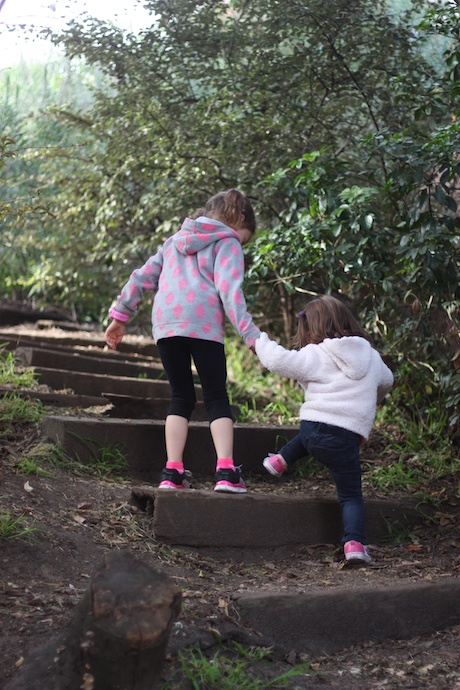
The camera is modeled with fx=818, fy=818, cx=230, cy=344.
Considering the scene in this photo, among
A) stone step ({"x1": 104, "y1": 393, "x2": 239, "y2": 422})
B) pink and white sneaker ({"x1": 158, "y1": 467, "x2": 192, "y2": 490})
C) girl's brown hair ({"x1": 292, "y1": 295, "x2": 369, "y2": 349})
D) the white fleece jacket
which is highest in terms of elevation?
girl's brown hair ({"x1": 292, "y1": 295, "x2": 369, "y2": 349})

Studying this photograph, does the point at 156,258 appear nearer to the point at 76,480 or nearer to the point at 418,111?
the point at 76,480

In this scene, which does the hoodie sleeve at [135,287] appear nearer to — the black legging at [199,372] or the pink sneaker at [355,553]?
the black legging at [199,372]

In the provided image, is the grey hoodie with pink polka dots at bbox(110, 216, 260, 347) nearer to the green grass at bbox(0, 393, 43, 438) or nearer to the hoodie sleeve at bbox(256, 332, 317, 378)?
the hoodie sleeve at bbox(256, 332, 317, 378)

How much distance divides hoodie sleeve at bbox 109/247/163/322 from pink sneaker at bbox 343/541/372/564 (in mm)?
1607

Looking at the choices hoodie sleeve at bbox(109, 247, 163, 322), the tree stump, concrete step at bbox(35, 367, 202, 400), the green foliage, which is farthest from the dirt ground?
the green foliage

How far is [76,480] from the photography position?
3.99 m

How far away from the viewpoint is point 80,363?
592 centimetres

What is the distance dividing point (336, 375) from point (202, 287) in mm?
786

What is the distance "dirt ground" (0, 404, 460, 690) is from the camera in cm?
267

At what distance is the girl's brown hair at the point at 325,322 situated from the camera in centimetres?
388

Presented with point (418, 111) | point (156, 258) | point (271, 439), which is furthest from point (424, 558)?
point (418, 111)

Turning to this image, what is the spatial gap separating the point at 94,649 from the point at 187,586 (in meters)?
0.96

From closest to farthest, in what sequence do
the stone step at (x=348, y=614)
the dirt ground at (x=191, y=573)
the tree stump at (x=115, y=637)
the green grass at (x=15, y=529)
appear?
the tree stump at (x=115, y=637) < the dirt ground at (x=191, y=573) < the stone step at (x=348, y=614) < the green grass at (x=15, y=529)

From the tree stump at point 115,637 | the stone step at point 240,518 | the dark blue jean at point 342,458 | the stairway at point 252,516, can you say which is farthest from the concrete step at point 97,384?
the tree stump at point 115,637
